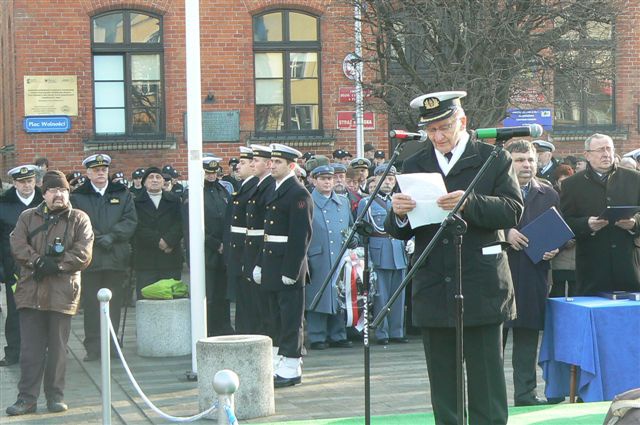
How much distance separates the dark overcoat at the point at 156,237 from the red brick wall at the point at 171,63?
331 inches

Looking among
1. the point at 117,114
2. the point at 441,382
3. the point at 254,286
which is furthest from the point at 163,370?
the point at 117,114

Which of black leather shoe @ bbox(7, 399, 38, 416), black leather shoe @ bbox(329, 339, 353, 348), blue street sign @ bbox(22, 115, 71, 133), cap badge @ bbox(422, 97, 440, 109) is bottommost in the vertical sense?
black leather shoe @ bbox(329, 339, 353, 348)

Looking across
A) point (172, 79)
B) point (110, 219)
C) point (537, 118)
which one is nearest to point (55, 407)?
point (110, 219)

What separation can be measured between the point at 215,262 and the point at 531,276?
16.6 feet

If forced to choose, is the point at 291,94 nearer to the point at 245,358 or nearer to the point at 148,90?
the point at 148,90

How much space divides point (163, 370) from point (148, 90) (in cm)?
1190

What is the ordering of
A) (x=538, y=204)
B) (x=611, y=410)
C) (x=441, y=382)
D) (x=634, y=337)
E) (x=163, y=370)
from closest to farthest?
(x=611, y=410), (x=441, y=382), (x=634, y=337), (x=538, y=204), (x=163, y=370)

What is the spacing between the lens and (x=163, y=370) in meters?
11.9

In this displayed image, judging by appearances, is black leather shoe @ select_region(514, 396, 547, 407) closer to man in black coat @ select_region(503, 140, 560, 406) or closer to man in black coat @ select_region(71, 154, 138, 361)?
man in black coat @ select_region(503, 140, 560, 406)

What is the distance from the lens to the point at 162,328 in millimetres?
12797

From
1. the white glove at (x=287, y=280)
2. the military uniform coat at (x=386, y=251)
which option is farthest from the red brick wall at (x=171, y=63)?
the white glove at (x=287, y=280)

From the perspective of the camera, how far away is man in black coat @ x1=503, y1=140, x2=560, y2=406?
9.27m

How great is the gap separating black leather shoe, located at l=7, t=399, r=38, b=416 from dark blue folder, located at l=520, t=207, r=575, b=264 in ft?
14.2

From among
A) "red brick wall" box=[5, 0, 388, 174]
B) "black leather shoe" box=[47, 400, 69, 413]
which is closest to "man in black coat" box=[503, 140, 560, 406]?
"black leather shoe" box=[47, 400, 69, 413]
